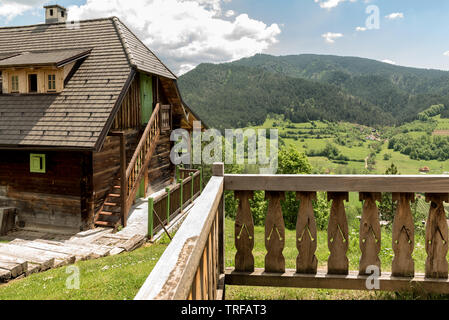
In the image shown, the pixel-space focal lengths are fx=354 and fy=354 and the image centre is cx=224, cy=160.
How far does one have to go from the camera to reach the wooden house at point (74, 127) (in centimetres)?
1130

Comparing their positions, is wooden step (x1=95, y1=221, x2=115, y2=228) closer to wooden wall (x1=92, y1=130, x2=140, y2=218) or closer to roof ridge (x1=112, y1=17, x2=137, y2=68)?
wooden wall (x1=92, y1=130, x2=140, y2=218)

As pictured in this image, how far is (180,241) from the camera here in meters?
1.75

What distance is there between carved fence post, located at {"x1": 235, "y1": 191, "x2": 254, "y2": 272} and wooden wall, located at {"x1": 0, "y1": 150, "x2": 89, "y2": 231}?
918 centimetres

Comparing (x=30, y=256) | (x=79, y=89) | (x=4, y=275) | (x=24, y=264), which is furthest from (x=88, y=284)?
(x=79, y=89)

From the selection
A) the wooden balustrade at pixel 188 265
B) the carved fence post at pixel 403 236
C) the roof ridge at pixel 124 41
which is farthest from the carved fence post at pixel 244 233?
the roof ridge at pixel 124 41

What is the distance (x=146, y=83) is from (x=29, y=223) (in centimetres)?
702

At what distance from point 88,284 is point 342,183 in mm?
4239

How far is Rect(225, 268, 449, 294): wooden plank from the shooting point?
122 inches

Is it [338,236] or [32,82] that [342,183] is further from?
[32,82]

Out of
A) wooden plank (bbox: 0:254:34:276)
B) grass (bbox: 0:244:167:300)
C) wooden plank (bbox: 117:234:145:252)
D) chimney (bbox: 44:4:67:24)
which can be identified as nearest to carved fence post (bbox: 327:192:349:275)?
grass (bbox: 0:244:167:300)

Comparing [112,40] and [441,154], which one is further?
[441,154]

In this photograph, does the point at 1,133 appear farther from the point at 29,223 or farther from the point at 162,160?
the point at 162,160
